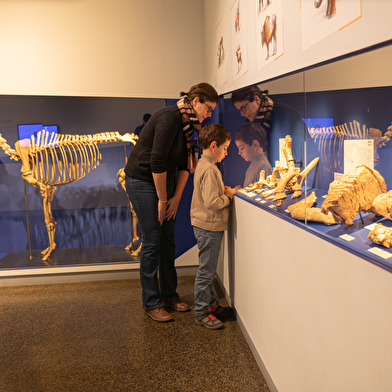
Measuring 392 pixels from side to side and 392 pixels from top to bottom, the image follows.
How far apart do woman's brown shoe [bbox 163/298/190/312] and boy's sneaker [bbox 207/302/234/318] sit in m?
0.27

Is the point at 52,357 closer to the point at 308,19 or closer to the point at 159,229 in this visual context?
the point at 159,229

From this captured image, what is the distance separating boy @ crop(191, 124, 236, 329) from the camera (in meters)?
2.21

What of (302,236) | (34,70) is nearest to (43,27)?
(34,70)

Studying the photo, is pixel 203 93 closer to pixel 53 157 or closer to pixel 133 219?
pixel 133 219

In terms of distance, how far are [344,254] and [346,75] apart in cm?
52

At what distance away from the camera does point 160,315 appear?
8.32ft

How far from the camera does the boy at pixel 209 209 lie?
2209 millimetres

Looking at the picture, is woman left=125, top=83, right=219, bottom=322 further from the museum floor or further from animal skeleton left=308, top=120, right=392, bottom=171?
animal skeleton left=308, top=120, right=392, bottom=171

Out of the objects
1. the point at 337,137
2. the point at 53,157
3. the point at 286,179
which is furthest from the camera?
the point at 53,157

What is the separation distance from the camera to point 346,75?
932 millimetres

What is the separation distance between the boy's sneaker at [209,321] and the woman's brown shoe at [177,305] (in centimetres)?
25

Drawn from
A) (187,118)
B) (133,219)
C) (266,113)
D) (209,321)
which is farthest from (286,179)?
(133,219)

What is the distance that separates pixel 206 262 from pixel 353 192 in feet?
5.01

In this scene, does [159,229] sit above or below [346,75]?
below
